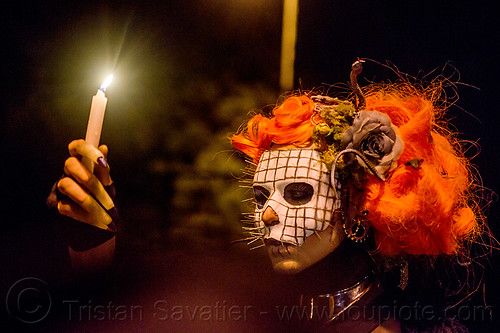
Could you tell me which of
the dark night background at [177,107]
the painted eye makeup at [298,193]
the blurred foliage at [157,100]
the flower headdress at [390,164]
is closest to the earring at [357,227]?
the flower headdress at [390,164]

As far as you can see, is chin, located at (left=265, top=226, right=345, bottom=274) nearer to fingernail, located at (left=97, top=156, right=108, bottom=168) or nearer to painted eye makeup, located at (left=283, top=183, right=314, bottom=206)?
painted eye makeup, located at (left=283, top=183, right=314, bottom=206)

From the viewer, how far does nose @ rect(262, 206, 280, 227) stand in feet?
3.19

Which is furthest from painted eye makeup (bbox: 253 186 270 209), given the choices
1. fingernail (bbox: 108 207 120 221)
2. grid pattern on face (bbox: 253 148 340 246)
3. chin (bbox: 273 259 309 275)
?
fingernail (bbox: 108 207 120 221)

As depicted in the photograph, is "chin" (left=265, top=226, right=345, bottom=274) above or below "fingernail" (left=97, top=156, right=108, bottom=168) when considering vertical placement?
below

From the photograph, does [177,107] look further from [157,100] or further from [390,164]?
[390,164]

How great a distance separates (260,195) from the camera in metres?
1.06

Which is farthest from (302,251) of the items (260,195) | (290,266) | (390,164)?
(390,164)

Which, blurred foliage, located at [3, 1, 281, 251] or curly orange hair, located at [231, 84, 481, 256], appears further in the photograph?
blurred foliage, located at [3, 1, 281, 251]

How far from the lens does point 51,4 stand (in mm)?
1172

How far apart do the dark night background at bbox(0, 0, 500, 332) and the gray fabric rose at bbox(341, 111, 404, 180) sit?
1.30 feet

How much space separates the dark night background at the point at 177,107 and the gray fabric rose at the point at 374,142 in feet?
1.30

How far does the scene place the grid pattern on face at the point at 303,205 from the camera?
3.17 ft

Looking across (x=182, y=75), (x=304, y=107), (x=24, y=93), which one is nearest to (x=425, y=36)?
(x=304, y=107)

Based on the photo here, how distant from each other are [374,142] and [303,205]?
0.68 feet
